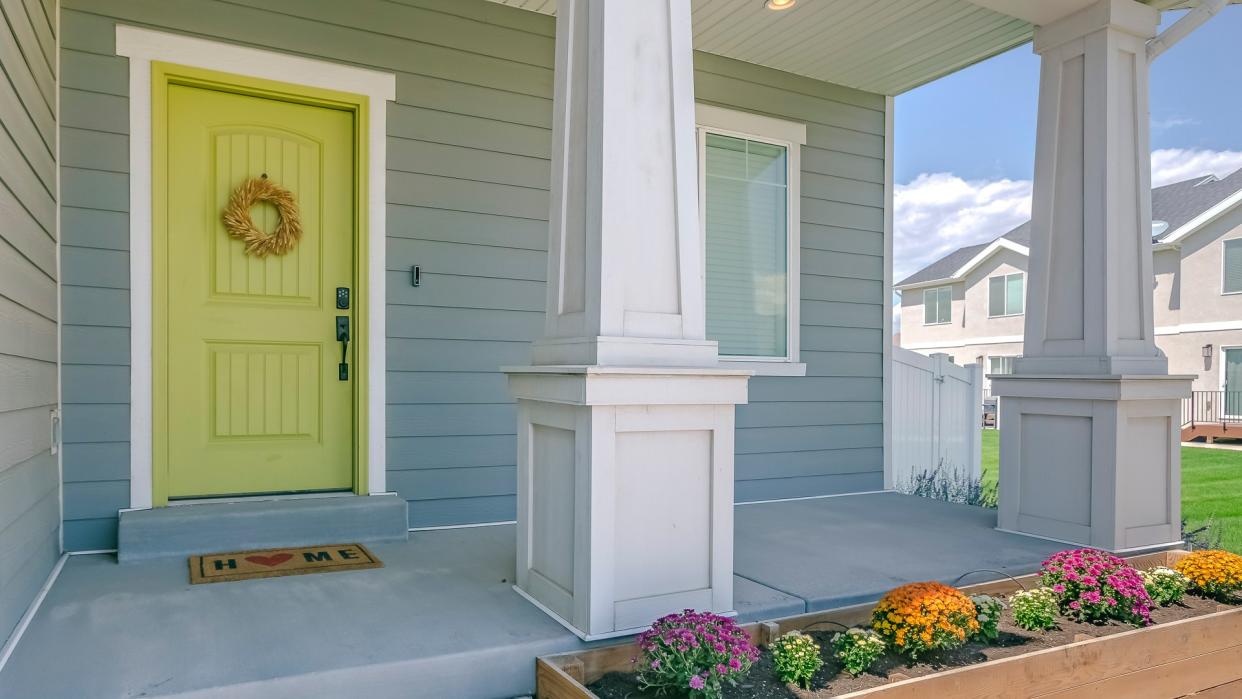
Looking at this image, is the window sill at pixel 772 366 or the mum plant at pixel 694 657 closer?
the mum plant at pixel 694 657

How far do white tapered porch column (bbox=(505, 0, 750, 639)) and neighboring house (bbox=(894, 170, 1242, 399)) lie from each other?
750cm

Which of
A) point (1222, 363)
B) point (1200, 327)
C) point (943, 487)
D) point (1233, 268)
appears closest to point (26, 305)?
point (943, 487)

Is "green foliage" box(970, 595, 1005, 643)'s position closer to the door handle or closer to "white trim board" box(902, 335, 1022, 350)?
the door handle

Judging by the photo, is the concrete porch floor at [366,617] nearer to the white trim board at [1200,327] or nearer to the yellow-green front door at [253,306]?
the yellow-green front door at [253,306]

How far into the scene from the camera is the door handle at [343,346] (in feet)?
11.7

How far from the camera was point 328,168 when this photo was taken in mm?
3596

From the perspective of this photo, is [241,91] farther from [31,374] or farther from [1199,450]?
[1199,450]

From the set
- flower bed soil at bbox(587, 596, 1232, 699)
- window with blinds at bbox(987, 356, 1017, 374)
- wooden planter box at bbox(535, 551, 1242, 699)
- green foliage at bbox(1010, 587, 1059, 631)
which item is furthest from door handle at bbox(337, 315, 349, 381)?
window with blinds at bbox(987, 356, 1017, 374)

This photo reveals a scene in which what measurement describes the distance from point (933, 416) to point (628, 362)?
4.14 metres

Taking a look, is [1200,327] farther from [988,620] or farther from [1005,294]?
[988,620]

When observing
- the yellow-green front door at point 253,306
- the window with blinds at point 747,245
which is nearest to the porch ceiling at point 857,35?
the window with blinds at point 747,245

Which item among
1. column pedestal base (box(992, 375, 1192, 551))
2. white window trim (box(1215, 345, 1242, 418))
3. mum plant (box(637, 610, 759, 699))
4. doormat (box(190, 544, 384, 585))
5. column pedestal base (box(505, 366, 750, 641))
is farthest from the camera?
white window trim (box(1215, 345, 1242, 418))

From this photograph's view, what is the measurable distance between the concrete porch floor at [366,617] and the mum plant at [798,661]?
452mm

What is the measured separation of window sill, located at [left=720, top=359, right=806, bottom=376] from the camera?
4.64 metres
